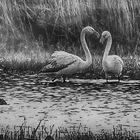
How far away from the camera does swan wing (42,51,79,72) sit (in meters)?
10.8

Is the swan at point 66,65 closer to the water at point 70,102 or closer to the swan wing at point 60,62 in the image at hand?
the swan wing at point 60,62

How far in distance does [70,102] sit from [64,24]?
21.2 ft

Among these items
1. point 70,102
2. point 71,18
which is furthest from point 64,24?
point 70,102

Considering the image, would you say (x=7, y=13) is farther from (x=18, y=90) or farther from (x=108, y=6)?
(x=18, y=90)

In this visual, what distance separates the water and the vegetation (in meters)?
3.24

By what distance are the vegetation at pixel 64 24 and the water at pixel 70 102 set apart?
3236 millimetres

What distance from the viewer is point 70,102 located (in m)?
8.58

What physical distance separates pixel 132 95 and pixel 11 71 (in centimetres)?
367

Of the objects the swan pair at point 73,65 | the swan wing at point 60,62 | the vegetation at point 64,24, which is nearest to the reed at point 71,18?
the vegetation at point 64,24

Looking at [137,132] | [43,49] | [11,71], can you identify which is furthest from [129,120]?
[43,49]

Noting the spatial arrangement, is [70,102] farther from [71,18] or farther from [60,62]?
[71,18]

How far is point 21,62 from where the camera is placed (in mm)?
12367

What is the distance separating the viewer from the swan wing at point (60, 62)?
10.8m

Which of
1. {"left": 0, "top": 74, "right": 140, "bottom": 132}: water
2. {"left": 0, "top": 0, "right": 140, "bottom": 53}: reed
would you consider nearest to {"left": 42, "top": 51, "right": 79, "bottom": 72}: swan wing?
{"left": 0, "top": 74, "right": 140, "bottom": 132}: water
